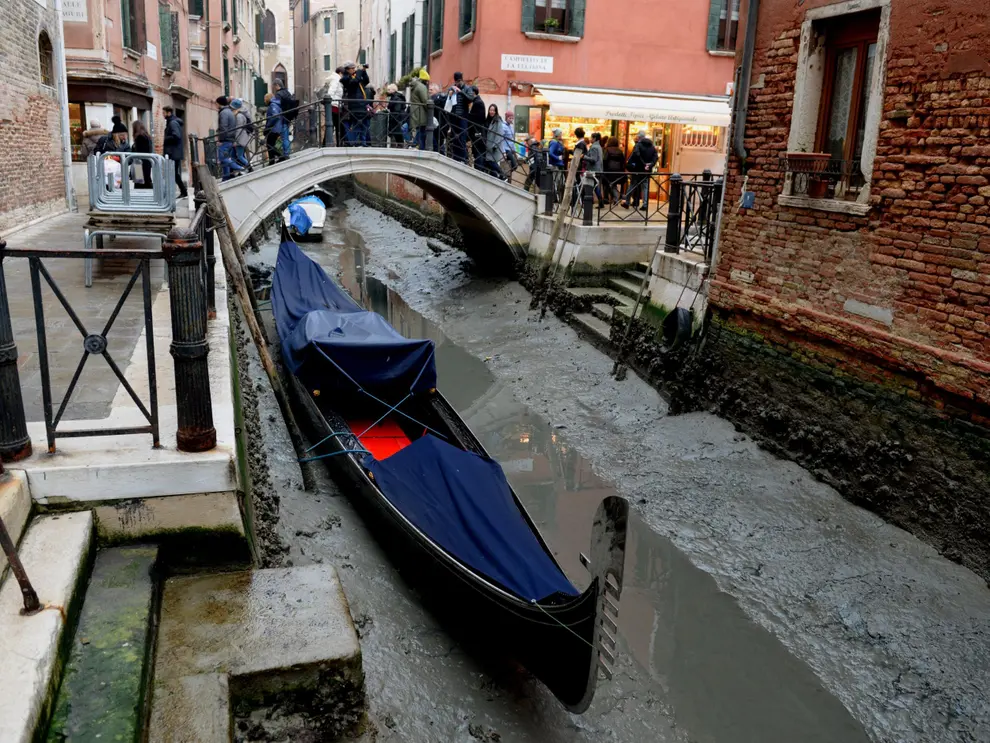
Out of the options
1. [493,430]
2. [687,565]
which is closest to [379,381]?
[493,430]

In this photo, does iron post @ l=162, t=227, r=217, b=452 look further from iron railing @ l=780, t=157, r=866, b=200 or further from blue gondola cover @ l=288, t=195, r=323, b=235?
blue gondola cover @ l=288, t=195, r=323, b=235

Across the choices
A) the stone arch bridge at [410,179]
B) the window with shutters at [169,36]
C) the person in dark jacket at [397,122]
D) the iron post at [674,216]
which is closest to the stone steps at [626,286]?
the iron post at [674,216]

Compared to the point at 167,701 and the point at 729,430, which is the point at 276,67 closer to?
the point at 729,430

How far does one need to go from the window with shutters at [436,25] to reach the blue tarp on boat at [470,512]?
13661 mm

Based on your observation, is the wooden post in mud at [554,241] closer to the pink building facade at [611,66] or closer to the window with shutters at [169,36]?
the pink building facade at [611,66]

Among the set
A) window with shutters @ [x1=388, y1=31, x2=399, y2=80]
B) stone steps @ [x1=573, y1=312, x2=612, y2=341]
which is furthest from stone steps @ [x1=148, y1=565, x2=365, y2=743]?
window with shutters @ [x1=388, y1=31, x2=399, y2=80]

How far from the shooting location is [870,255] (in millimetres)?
5895

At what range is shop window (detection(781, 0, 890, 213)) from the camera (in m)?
5.98

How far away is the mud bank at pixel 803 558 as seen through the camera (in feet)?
14.0

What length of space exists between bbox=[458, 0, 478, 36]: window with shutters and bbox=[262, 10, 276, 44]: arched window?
33.9 metres

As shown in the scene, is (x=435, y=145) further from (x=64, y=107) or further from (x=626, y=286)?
(x=64, y=107)

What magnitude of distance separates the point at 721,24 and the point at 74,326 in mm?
13016

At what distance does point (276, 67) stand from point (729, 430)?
141 ft

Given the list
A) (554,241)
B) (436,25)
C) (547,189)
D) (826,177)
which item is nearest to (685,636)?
(826,177)
